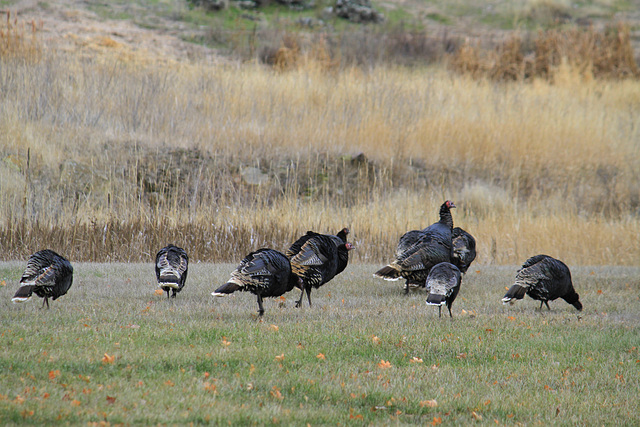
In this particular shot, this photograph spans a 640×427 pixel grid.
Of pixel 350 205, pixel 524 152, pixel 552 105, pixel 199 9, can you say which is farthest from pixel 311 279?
pixel 199 9

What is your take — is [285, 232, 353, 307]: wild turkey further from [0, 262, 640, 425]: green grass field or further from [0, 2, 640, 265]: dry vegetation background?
[0, 2, 640, 265]: dry vegetation background

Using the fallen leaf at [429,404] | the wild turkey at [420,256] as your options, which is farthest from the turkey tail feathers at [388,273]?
the fallen leaf at [429,404]

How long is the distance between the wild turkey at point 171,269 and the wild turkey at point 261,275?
1132 mm

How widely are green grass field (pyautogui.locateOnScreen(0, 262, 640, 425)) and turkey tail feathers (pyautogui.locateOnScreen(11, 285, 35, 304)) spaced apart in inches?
8.2

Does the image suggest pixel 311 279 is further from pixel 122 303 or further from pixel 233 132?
pixel 233 132

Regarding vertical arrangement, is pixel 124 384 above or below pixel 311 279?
below

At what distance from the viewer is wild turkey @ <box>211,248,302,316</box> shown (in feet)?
20.9

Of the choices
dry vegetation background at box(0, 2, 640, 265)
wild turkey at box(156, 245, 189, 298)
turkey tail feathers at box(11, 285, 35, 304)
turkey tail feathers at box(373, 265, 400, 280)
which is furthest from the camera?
dry vegetation background at box(0, 2, 640, 265)

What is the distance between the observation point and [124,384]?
4496 mm

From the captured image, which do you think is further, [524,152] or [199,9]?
[199,9]

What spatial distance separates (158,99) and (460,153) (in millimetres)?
10230

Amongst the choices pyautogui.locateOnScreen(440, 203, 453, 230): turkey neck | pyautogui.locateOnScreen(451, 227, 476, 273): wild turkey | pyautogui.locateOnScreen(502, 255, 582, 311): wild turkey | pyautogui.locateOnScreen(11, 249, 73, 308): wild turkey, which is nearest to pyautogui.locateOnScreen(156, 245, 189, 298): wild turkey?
pyautogui.locateOnScreen(11, 249, 73, 308): wild turkey

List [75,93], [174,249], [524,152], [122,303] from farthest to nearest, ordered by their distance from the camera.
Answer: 1. [524,152]
2. [75,93]
3. [174,249]
4. [122,303]

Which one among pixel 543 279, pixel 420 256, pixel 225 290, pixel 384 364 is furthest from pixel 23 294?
pixel 543 279
